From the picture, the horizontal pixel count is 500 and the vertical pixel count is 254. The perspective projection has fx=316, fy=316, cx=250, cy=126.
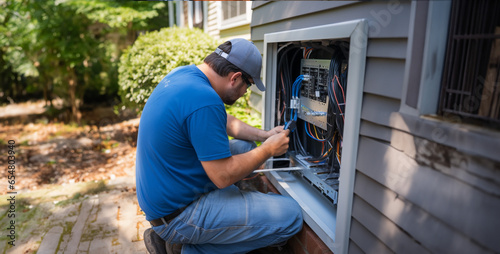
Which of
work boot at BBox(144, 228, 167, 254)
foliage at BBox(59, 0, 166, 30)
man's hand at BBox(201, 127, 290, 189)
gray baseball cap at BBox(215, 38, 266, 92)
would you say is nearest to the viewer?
man's hand at BBox(201, 127, 290, 189)

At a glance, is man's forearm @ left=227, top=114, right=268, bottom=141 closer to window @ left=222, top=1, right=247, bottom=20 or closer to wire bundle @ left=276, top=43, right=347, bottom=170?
wire bundle @ left=276, top=43, right=347, bottom=170

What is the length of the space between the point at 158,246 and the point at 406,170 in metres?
1.66

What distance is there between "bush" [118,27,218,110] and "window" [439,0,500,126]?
14.5ft

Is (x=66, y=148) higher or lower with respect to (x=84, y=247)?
lower

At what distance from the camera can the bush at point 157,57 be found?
5.19 m

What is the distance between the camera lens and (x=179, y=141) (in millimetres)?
1787

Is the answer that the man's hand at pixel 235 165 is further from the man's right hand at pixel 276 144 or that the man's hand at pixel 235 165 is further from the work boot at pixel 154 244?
the work boot at pixel 154 244

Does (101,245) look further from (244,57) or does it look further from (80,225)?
(244,57)

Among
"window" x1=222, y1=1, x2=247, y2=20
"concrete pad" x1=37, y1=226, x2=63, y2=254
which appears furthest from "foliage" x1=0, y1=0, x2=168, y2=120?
"concrete pad" x1=37, y1=226, x2=63, y2=254

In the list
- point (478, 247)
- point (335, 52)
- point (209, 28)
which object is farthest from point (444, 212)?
point (209, 28)

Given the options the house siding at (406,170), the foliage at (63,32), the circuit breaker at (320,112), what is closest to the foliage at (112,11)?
the foliage at (63,32)

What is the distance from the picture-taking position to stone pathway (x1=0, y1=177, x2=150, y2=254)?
2.49 m

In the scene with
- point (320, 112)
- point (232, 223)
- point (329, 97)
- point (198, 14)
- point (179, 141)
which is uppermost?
point (198, 14)

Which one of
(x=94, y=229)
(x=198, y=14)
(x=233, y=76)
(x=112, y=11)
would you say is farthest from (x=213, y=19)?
(x=233, y=76)
